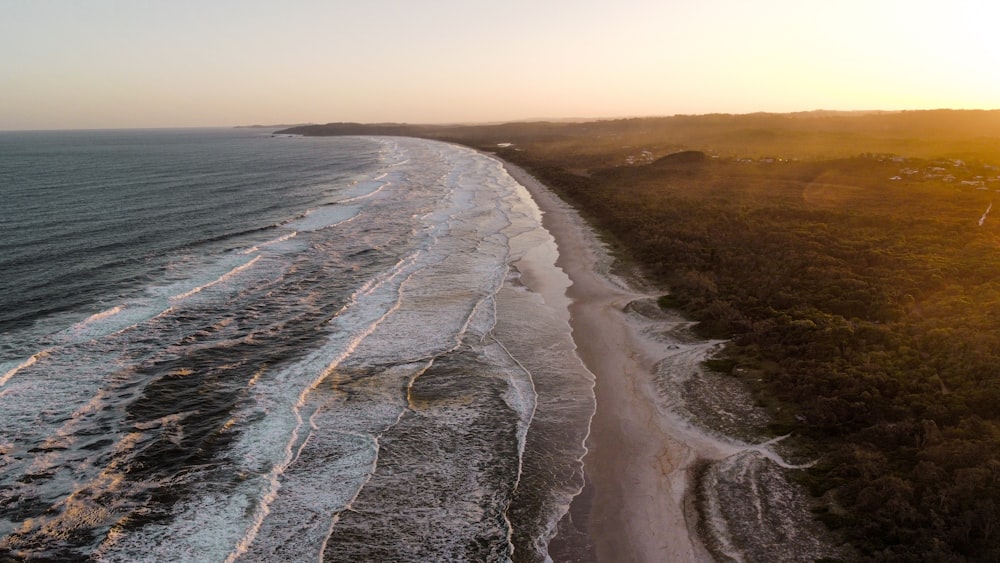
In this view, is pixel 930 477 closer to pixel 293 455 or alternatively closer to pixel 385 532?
pixel 385 532

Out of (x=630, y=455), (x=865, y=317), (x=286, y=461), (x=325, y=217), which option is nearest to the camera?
(x=286, y=461)

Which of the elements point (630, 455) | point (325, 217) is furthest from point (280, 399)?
point (325, 217)

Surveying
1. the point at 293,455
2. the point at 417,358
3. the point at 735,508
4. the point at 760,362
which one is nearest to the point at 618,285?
the point at 760,362

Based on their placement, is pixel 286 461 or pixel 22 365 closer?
pixel 286 461

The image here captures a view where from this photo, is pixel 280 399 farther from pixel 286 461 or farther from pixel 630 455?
pixel 630 455

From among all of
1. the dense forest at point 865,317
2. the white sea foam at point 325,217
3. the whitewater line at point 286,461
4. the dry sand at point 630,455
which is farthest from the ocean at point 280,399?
the dense forest at point 865,317

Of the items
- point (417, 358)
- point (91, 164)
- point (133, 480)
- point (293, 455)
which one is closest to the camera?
point (133, 480)

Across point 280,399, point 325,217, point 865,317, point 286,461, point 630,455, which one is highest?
point 325,217

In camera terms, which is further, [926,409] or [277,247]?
[277,247]
